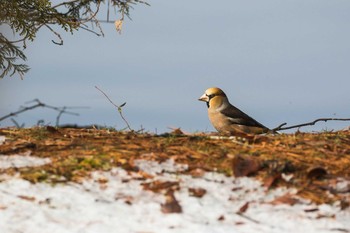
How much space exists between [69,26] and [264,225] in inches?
474

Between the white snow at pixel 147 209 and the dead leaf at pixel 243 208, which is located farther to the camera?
the dead leaf at pixel 243 208

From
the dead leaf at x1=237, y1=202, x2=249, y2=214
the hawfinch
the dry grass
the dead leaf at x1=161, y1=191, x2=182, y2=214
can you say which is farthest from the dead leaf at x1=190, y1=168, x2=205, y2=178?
the hawfinch

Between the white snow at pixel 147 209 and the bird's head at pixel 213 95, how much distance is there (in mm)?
5590

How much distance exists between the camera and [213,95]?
38.7 feet

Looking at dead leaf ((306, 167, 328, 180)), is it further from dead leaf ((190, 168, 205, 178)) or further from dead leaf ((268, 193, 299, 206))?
dead leaf ((190, 168, 205, 178))

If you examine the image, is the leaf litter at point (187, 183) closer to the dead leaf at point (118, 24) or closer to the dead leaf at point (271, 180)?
the dead leaf at point (271, 180)

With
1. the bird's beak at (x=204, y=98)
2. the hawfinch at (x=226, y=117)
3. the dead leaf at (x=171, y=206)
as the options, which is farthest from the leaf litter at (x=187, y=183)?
the bird's beak at (x=204, y=98)

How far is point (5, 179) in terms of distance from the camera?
6.22 m

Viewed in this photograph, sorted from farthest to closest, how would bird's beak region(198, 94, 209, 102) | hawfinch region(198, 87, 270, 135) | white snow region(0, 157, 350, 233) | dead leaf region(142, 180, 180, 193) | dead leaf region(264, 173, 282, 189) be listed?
bird's beak region(198, 94, 209, 102) → hawfinch region(198, 87, 270, 135) → dead leaf region(264, 173, 282, 189) → dead leaf region(142, 180, 180, 193) → white snow region(0, 157, 350, 233)

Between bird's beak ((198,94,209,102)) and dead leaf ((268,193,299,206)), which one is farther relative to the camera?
bird's beak ((198,94,209,102))

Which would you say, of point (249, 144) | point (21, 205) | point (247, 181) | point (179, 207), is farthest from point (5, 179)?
point (249, 144)

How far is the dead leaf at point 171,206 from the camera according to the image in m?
5.54

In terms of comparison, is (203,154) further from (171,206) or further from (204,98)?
(204,98)

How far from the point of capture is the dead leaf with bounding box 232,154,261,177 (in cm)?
623
